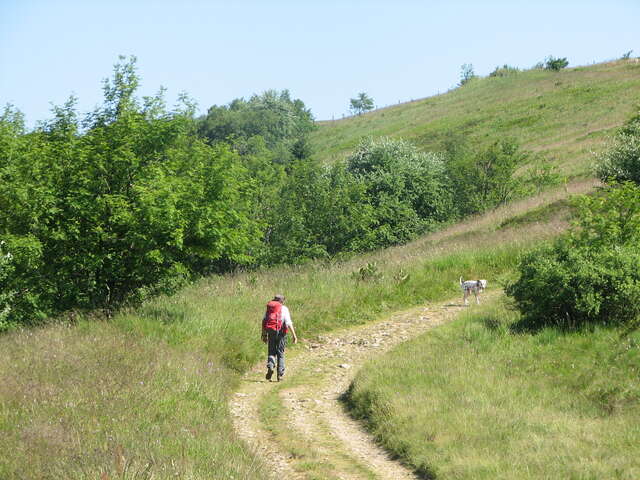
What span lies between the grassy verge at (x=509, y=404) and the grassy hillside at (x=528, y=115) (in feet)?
94.9

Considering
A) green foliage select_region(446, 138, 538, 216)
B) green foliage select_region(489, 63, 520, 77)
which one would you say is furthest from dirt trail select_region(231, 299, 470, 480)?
green foliage select_region(489, 63, 520, 77)

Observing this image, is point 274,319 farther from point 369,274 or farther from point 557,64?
point 557,64

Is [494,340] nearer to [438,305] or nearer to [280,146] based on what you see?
[438,305]

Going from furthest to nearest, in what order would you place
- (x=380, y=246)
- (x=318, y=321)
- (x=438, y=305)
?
(x=380, y=246), (x=438, y=305), (x=318, y=321)

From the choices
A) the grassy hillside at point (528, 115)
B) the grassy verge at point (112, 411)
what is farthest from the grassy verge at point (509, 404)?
the grassy hillside at point (528, 115)

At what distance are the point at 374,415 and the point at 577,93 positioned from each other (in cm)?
6693

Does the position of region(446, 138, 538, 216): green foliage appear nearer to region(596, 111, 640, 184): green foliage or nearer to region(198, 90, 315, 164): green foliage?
region(596, 111, 640, 184): green foliage

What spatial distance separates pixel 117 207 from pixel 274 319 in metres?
4.86

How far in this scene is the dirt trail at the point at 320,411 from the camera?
8.71m

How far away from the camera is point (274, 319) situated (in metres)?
13.3

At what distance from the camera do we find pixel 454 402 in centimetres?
977

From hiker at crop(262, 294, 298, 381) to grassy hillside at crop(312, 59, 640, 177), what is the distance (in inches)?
1160

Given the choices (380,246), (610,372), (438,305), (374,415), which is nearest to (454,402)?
(374,415)

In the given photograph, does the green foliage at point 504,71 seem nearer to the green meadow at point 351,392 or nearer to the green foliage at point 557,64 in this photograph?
the green foliage at point 557,64
